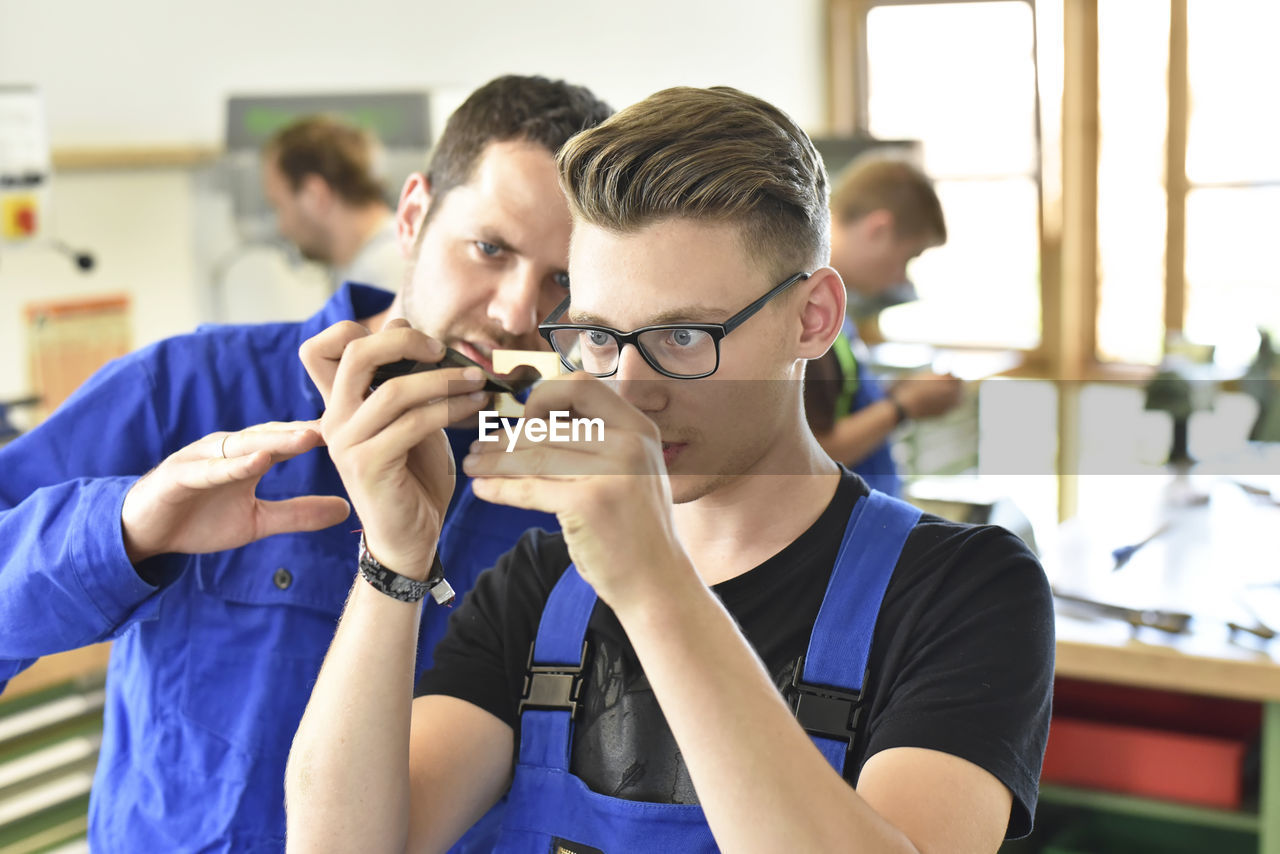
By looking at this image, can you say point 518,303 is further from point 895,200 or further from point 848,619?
point 895,200

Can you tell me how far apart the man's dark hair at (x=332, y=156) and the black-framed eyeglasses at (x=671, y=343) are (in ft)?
8.35

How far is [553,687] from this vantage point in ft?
4.05

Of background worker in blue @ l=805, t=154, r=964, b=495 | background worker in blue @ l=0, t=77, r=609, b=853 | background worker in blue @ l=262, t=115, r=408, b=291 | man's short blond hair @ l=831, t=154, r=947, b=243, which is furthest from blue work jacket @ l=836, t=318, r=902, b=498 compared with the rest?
background worker in blue @ l=0, t=77, r=609, b=853

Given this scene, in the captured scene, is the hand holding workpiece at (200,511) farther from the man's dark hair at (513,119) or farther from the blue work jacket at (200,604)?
the man's dark hair at (513,119)

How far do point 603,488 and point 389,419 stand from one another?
0.22m

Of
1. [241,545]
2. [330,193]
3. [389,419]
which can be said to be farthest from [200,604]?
[330,193]

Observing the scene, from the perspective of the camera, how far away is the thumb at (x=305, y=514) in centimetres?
134

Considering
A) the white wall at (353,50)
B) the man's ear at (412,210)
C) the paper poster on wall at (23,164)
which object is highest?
the white wall at (353,50)

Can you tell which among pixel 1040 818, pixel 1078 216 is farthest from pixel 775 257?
pixel 1078 216

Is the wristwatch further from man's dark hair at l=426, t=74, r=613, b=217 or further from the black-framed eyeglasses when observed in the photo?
man's dark hair at l=426, t=74, r=613, b=217

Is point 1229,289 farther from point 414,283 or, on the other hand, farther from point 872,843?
point 872,843

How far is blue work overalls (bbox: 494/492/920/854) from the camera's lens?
1108 millimetres

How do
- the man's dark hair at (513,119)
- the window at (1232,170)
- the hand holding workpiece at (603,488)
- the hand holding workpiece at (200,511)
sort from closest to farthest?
the hand holding workpiece at (603,488), the hand holding workpiece at (200,511), the man's dark hair at (513,119), the window at (1232,170)

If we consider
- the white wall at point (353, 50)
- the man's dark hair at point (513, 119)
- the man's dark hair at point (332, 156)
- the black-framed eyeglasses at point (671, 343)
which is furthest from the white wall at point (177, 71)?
the black-framed eyeglasses at point (671, 343)
